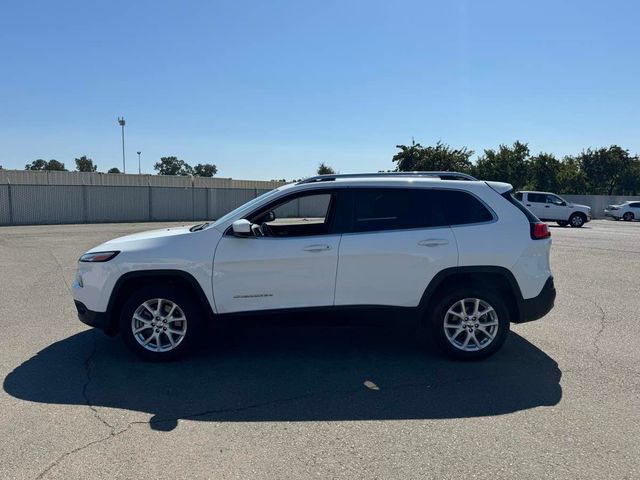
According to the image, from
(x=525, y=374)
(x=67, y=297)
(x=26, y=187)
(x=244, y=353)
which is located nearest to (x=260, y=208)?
(x=244, y=353)

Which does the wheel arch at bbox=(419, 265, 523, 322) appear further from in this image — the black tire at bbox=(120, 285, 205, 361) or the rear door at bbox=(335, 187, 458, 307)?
the black tire at bbox=(120, 285, 205, 361)

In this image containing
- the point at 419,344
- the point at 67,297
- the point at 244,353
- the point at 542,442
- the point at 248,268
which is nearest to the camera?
the point at 542,442

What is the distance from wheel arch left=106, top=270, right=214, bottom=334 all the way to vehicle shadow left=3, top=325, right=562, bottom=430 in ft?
1.67

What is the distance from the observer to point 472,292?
4.98 metres

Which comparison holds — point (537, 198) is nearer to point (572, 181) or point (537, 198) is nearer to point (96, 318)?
point (96, 318)

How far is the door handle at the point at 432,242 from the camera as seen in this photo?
4.96 meters

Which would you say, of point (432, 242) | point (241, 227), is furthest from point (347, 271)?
point (241, 227)

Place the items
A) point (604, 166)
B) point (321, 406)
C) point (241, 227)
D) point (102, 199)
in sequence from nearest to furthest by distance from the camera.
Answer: point (321, 406)
point (241, 227)
point (102, 199)
point (604, 166)

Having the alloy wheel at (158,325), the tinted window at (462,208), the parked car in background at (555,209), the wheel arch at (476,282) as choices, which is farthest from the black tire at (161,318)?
the parked car in background at (555,209)

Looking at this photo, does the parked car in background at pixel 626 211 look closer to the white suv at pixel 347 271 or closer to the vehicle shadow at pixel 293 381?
the vehicle shadow at pixel 293 381

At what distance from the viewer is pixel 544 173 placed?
50.5m

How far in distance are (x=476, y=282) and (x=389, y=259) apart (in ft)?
3.16

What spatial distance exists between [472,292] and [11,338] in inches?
206

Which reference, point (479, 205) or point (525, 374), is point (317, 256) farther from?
point (525, 374)
